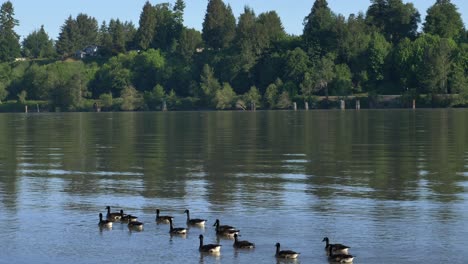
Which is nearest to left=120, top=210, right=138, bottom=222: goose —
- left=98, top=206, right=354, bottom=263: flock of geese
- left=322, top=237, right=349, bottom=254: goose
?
left=98, top=206, right=354, bottom=263: flock of geese

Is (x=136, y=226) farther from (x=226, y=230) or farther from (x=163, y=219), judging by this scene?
(x=226, y=230)

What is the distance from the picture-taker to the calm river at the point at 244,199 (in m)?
35.6

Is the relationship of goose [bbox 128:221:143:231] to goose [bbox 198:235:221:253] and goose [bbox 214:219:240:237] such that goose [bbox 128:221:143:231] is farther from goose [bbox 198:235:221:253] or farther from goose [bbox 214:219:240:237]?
goose [bbox 198:235:221:253]

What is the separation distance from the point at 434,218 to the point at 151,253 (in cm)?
1227

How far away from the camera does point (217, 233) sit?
37.9 metres

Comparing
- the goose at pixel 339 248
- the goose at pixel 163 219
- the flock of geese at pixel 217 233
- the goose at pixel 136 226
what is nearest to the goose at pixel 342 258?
the flock of geese at pixel 217 233

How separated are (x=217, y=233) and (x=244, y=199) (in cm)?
854

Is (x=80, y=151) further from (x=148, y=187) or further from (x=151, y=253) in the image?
(x=151, y=253)

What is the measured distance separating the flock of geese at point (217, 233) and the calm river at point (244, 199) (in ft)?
1.09

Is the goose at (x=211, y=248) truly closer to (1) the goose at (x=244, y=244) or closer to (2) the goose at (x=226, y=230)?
(1) the goose at (x=244, y=244)

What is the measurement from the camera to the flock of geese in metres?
33.5

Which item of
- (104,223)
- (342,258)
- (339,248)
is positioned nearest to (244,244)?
(339,248)

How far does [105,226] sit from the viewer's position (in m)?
39.8

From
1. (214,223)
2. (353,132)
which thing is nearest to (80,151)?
(353,132)
